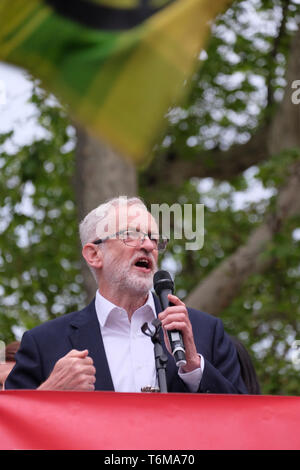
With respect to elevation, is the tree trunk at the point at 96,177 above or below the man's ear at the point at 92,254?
below

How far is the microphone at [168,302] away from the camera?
3.00m

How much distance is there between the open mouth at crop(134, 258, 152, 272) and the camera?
3.69 metres

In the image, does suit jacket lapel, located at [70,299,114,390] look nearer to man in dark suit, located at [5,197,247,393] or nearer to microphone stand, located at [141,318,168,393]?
man in dark suit, located at [5,197,247,393]

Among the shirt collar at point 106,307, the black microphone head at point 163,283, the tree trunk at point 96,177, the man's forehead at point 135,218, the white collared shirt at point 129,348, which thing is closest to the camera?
the black microphone head at point 163,283

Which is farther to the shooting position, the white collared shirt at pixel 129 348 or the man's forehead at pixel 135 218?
the man's forehead at pixel 135 218

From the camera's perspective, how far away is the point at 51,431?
9.72 feet

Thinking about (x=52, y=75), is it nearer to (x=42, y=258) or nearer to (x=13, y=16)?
(x=13, y=16)

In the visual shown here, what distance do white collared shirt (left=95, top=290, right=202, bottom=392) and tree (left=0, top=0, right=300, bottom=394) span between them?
425 centimetres

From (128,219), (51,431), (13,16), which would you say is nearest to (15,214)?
(128,219)

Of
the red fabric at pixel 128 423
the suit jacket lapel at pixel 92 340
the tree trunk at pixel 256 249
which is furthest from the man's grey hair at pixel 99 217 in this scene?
the tree trunk at pixel 256 249

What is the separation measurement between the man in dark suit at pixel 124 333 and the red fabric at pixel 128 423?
15cm

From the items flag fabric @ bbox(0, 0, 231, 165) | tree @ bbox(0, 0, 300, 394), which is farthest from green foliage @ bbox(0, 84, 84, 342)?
flag fabric @ bbox(0, 0, 231, 165)

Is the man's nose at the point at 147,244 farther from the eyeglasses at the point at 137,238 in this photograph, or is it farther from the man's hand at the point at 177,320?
the man's hand at the point at 177,320

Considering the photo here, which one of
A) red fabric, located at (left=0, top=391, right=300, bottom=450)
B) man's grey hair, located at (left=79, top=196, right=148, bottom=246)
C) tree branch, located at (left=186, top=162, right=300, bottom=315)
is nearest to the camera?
red fabric, located at (left=0, top=391, right=300, bottom=450)
